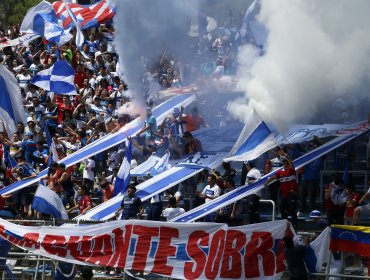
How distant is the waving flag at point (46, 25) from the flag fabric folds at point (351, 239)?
1442 cm

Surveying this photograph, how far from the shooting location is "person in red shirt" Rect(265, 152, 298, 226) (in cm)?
1909

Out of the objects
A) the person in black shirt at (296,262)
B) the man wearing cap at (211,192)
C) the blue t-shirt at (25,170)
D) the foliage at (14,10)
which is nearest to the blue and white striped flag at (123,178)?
the man wearing cap at (211,192)

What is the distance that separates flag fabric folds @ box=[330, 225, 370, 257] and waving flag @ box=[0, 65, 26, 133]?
29.9ft

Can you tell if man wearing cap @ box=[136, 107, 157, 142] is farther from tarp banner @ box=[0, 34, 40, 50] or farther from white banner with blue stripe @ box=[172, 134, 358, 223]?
tarp banner @ box=[0, 34, 40, 50]

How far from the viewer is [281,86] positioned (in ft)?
69.2

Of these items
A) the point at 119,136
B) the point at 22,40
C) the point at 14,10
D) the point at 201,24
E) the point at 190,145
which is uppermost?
the point at 14,10

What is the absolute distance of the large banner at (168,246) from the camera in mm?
16875

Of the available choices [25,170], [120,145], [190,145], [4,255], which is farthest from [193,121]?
[4,255]

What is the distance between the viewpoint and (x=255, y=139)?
63.1 feet

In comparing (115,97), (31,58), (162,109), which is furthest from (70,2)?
(162,109)

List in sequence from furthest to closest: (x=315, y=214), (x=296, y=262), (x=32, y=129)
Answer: (x=32, y=129)
(x=315, y=214)
(x=296, y=262)

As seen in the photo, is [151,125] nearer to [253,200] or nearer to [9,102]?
[9,102]

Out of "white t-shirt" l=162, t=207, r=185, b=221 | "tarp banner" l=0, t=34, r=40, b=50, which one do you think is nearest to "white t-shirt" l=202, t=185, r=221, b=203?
"white t-shirt" l=162, t=207, r=185, b=221

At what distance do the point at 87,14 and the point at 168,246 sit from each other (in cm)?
1375
